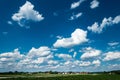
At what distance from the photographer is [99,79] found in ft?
320

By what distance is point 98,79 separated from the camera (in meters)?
97.7

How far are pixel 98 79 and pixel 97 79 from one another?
41cm

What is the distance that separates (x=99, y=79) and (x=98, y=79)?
412mm

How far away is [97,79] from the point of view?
97.8m

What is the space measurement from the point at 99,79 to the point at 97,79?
0.82m
